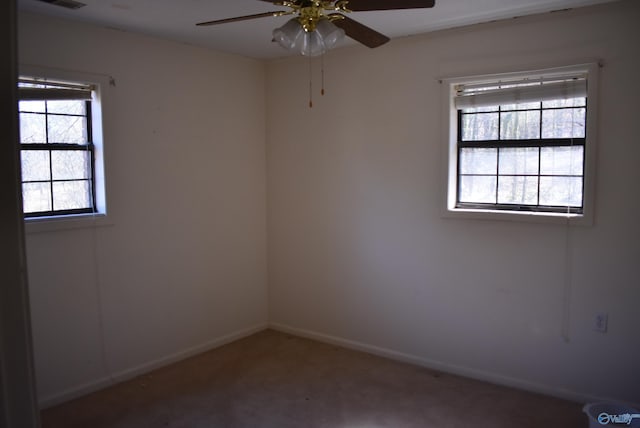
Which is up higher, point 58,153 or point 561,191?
point 58,153

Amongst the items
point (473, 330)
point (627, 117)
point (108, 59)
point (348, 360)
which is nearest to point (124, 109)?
point (108, 59)

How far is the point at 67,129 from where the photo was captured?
3365 millimetres

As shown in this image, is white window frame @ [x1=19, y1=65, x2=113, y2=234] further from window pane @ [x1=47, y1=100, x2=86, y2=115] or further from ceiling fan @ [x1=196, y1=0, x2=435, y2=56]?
ceiling fan @ [x1=196, y1=0, x2=435, y2=56]

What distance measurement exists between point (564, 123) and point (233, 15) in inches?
90.1

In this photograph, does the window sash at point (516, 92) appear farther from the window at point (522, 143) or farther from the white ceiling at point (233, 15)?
the white ceiling at point (233, 15)

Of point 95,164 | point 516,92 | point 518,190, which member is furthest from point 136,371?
point 516,92

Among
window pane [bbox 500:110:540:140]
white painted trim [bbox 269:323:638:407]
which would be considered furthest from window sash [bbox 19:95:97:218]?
window pane [bbox 500:110:540:140]

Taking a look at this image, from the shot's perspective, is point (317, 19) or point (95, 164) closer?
point (317, 19)

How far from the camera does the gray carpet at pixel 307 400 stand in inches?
120

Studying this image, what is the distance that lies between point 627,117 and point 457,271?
1.49 meters

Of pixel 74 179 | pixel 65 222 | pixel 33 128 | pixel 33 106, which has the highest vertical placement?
pixel 33 106

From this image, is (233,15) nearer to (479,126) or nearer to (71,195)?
(71,195)

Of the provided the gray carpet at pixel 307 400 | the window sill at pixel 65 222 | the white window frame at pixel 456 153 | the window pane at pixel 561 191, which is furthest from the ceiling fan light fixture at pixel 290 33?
the gray carpet at pixel 307 400

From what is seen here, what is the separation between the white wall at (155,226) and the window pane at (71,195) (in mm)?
165
